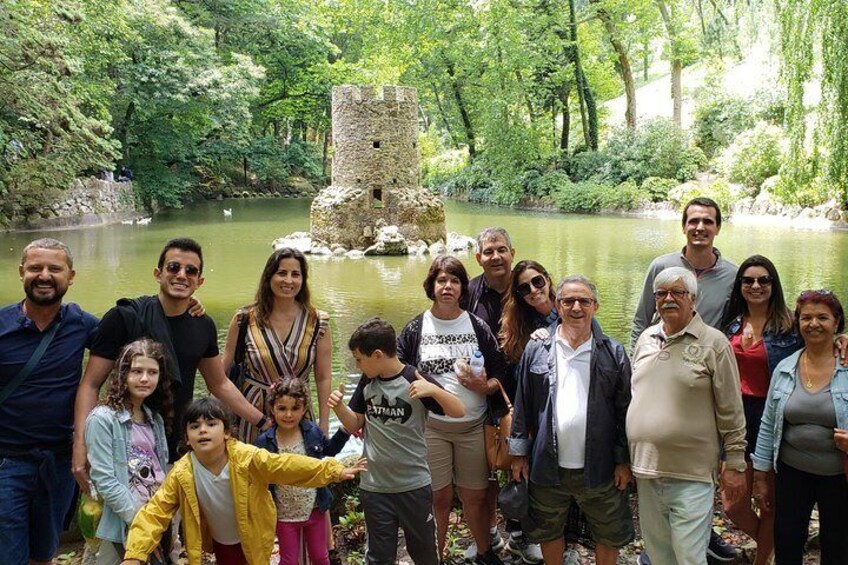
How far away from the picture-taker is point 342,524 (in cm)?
356

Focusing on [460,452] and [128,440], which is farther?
[460,452]

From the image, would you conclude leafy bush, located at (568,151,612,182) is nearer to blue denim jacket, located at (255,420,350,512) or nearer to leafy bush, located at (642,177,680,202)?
leafy bush, located at (642,177,680,202)

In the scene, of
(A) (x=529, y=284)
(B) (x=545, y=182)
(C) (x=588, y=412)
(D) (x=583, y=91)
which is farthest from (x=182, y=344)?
(D) (x=583, y=91)

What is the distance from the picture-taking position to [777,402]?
8.98ft

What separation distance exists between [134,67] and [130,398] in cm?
2246

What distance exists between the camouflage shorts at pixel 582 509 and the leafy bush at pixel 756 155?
2165 centimetres

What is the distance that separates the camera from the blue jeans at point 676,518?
2.62 meters

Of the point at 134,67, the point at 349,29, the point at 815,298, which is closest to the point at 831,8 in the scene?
the point at 815,298

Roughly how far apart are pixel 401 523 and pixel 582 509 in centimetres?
72

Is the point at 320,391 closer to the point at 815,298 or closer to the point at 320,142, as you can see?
the point at 815,298

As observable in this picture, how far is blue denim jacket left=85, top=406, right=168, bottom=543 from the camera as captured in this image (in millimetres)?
2488

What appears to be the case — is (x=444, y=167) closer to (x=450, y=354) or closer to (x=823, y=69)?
(x=823, y=69)

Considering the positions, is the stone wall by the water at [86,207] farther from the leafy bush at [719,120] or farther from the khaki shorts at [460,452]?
the leafy bush at [719,120]

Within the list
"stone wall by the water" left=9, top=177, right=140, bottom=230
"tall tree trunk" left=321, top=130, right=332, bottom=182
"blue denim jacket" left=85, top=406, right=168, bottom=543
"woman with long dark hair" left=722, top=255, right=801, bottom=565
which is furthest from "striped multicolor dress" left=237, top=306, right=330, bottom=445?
"tall tree trunk" left=321, top=130, right=332, bottom=182
